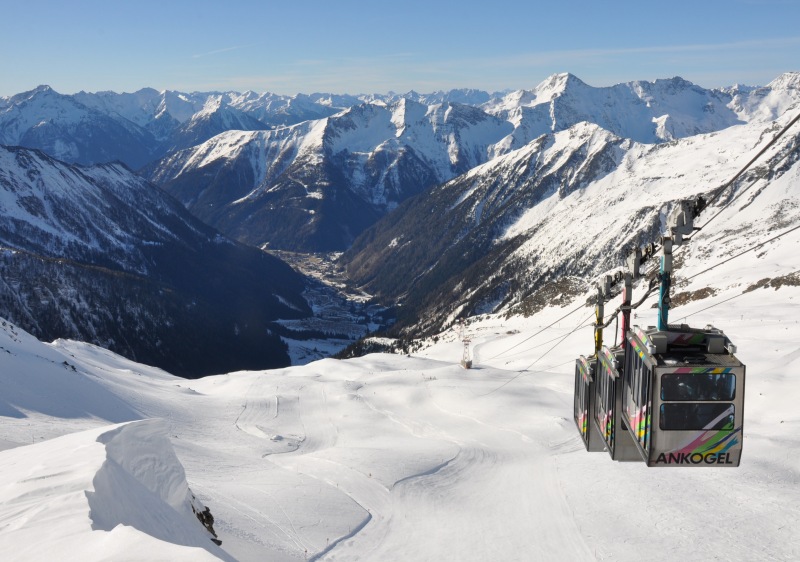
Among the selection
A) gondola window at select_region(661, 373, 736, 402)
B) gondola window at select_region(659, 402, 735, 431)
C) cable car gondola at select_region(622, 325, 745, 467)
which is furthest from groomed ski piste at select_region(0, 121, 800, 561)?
gondola window at select_region(659, 402, 735, 431)

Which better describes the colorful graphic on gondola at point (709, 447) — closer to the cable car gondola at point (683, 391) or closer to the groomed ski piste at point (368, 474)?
the cable car gondola at point (683, 391)

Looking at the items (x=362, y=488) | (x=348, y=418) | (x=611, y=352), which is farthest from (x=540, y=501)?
(x=348, y=418)

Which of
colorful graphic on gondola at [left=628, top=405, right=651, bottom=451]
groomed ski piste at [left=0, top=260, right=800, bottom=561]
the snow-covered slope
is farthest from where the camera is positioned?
the snow-covered slope

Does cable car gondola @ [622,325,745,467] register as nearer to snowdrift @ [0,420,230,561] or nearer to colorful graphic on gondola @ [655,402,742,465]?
colorful graphic on gondola @ [655,402,742,465]

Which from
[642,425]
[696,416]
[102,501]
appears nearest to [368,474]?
[102,501]

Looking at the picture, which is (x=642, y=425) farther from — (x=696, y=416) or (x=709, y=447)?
(x=709, y=447)

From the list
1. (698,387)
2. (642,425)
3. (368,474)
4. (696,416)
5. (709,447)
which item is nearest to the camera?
(698,387)

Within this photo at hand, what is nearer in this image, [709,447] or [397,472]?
[709,447]

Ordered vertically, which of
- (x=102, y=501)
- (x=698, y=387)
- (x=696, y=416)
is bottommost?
(x=102, y=501)

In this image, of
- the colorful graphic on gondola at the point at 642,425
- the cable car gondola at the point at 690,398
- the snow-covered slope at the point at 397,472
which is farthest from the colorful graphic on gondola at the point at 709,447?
the snow-covered slope at the point at 397,472
